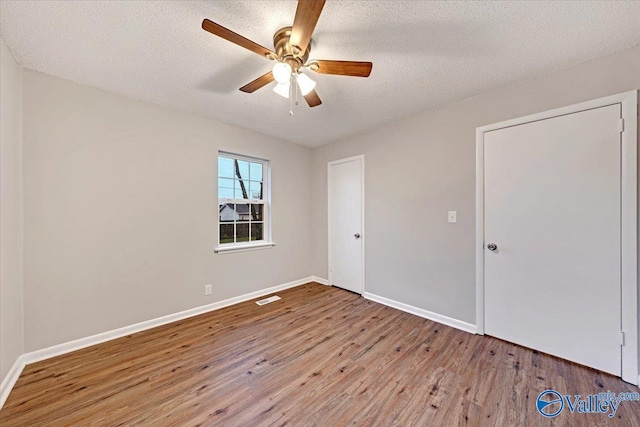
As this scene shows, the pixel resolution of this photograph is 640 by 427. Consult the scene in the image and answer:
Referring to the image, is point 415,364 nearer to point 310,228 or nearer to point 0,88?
point 310,228

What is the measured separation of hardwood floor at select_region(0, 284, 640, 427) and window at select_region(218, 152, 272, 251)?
123 centimetres

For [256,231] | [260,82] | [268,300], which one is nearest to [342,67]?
[260,82]

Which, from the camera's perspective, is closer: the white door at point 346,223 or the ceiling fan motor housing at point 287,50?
the ceiling fan motor housing at point 287,50

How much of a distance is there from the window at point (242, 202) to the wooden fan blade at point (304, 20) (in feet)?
7.10

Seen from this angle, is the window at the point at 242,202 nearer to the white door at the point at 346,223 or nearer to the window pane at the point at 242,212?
the window pane at the point at 242,212

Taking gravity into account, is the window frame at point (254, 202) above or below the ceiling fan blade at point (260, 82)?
below

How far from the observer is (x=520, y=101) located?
2.12 m

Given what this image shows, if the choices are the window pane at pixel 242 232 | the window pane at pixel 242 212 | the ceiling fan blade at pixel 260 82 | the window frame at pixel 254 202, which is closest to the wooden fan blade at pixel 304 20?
the ceiling fan blade at pixel 260 82

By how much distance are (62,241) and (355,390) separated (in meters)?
2.71

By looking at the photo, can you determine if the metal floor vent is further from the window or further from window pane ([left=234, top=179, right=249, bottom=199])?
window pane ([left=234, top=179, right=249, bottom=199])

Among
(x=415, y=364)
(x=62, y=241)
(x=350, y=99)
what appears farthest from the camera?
(x=350, y=99)

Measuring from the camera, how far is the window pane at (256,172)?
11.6 feet

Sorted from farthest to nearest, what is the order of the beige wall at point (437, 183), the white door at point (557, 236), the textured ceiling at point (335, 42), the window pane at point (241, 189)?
1. the window pane at point (241, 189)
2. the beige wall at point (437, 183)
3. the white door at point (557, 236)
4. the textured ceiling at point (335, 42)

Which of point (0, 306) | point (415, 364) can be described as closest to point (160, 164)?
point (0, 306)
